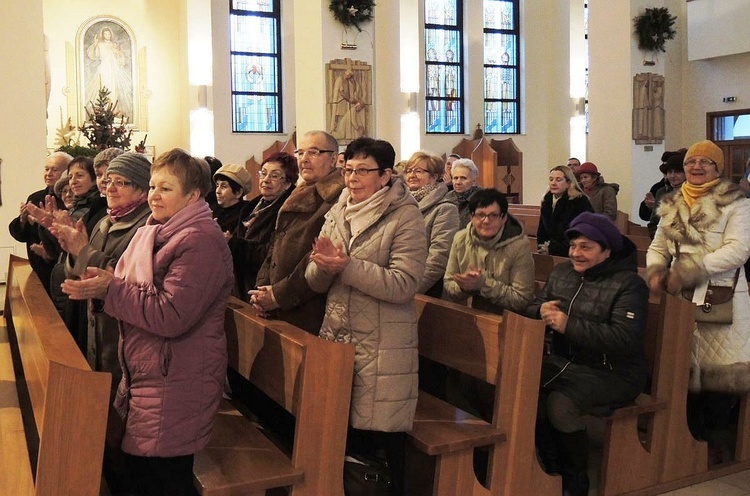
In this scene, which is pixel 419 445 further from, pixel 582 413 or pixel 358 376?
pixel 582 413

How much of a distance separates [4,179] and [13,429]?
22.1ft

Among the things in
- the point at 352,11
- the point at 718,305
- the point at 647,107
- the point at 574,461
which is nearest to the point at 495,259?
the point at 574,461

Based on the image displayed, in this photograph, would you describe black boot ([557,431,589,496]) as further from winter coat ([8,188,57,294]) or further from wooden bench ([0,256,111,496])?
winter coat ([8,188,57,294])

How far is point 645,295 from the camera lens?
3674 millimetres

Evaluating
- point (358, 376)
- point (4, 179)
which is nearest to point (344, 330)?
point (358, 376)

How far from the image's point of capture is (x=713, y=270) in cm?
413

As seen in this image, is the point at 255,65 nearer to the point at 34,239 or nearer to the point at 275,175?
the point at 34,239

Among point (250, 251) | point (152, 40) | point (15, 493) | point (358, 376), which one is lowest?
point (15, 493)

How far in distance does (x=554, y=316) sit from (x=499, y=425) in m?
0.61

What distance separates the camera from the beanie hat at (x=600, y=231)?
3711 millimetres

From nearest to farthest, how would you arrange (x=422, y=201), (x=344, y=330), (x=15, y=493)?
(x=15, y=493) → (x=344, y=330) → (x=422, y=201)

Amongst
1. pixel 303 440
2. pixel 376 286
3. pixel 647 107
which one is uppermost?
pixel 647 107

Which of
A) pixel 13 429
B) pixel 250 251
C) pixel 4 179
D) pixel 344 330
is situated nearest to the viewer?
pixel 344 330

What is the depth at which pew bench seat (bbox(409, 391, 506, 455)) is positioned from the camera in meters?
3.17
